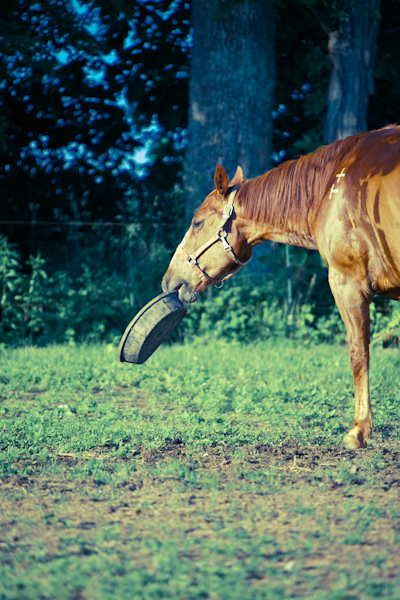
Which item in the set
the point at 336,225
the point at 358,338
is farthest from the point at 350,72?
the point at 358,338

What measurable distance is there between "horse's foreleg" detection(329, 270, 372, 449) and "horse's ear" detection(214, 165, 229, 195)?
118 centimetres

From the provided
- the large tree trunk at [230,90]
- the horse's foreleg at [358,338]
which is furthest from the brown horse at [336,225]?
the large tree trunk at [230,90]

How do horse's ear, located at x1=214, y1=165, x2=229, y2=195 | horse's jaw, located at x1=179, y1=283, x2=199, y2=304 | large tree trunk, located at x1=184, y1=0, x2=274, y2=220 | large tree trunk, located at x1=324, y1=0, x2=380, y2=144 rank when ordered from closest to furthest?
horse's ear, located at x1=214, y1=165, x2=229, y2=195 < horse's jaw, located at x1=179, y1=283, x2=199, y2=304 < large tree trunk, located at x1=324, y1=0, x2=380, y2=144 < large tree trunk, located at x1=184, y1=0, x2=274, y2=220

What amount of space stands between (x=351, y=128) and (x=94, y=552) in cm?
809

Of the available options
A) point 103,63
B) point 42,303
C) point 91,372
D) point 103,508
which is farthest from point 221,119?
point 103,508

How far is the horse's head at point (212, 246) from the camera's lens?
478 centimetres

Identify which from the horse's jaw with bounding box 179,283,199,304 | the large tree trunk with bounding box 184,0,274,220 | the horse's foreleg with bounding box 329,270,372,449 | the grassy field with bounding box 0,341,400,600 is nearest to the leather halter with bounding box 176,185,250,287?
the horse's jaw with bounding box 179,283,199,304

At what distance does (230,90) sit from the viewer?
9.66m

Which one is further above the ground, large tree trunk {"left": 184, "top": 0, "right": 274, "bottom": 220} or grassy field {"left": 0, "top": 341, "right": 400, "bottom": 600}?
large tree trunk {"left": 184, "top": 0, "right": 274, "bottom": 220}

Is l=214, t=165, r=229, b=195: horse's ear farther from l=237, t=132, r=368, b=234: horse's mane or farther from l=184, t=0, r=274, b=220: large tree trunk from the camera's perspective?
l=184, t=0, r=274, b=220: large tree trunk

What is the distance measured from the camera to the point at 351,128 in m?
9.28

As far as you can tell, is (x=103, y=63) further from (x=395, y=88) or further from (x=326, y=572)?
(x=326, y=572)

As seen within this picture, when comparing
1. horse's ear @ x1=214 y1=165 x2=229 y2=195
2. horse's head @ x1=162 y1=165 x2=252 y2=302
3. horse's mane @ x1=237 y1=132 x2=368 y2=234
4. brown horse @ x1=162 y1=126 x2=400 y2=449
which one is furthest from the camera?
horse's head @ x1=162 y1=165 x2=252 y2=302

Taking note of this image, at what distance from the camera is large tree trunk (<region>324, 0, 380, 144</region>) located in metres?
9.29
